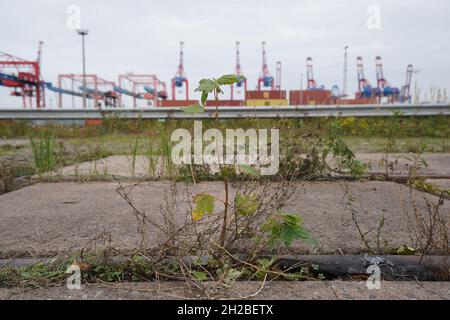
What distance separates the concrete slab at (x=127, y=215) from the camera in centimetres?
114

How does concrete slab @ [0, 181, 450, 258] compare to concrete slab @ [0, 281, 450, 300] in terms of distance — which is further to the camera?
concrete slab @ [0, 181, 450, 258]

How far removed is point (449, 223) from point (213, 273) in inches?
40.4

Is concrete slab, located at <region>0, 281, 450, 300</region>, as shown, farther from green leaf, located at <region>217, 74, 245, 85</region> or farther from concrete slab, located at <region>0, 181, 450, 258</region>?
green leaf, located at <region>217, 74, 245, 85</region>

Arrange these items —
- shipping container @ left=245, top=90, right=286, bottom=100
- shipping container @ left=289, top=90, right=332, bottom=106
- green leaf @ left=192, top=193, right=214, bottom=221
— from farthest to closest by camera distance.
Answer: shipping container @ left=289, top=90, right=332, bottom=106
shipping container @ left=245, top=90, right=286, bottom=100
green leaf @ left=192, top=193, right=214, bottom=221

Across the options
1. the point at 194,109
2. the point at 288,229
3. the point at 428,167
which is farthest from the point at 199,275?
the point at 428,167

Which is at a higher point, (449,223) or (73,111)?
(73,111)

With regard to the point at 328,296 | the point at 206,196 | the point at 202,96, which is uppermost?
the point at 202,96

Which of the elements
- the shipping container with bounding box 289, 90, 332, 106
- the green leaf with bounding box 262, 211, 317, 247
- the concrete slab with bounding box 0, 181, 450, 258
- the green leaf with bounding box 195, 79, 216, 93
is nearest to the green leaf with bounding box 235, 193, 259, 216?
the green leaf with bounding box 262, 211, 317, 247

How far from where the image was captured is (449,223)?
1309 mm

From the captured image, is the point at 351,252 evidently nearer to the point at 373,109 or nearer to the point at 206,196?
the point at 206,196

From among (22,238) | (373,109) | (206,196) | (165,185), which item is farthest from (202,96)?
(373,109)

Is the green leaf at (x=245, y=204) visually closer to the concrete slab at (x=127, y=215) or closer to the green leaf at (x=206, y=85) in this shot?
the concrete slab at (x=127, y=215)

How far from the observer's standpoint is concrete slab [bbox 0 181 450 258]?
3.73ft

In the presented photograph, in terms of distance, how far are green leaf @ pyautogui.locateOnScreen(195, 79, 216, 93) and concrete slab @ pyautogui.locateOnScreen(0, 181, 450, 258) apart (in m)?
0.49
